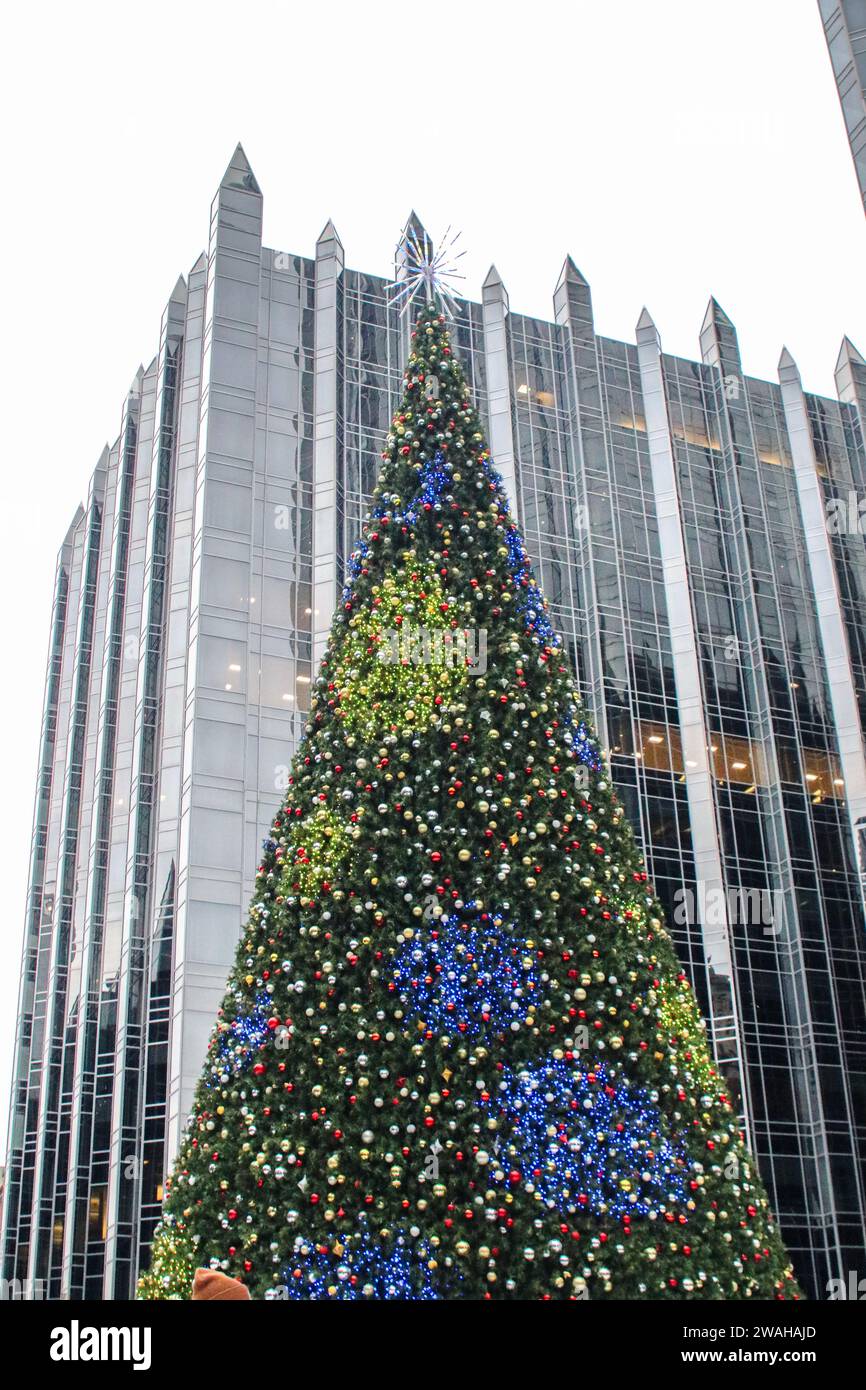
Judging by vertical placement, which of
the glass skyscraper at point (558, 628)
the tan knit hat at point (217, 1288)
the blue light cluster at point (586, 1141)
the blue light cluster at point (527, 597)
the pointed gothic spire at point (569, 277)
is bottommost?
the tan knit hat at point (217, 1288)

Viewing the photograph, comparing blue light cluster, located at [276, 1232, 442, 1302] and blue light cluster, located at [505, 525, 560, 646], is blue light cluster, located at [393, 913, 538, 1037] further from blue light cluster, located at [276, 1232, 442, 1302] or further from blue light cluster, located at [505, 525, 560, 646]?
blue light cluster, located at [505, 525, 560, 646]

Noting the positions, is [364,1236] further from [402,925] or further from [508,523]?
[508,523]

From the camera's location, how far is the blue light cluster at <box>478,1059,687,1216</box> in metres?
9.39

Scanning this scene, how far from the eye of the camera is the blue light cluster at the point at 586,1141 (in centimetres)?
939

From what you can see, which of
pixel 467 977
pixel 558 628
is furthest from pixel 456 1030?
pixel 558 628

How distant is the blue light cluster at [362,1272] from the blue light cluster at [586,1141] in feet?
2.85

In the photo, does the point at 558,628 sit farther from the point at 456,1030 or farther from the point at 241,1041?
the point at 456,1030

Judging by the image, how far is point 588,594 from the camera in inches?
1412

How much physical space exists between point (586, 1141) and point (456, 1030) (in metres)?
1.24

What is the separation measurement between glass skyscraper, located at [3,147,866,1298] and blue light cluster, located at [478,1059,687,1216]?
18730mm

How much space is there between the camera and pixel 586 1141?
953 cm

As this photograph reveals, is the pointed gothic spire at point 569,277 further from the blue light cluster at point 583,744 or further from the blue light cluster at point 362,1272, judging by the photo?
the blue light cluster at point 362,1272

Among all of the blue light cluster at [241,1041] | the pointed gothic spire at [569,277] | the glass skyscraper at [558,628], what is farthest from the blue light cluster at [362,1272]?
the pointed gothic spire at [569,277]
